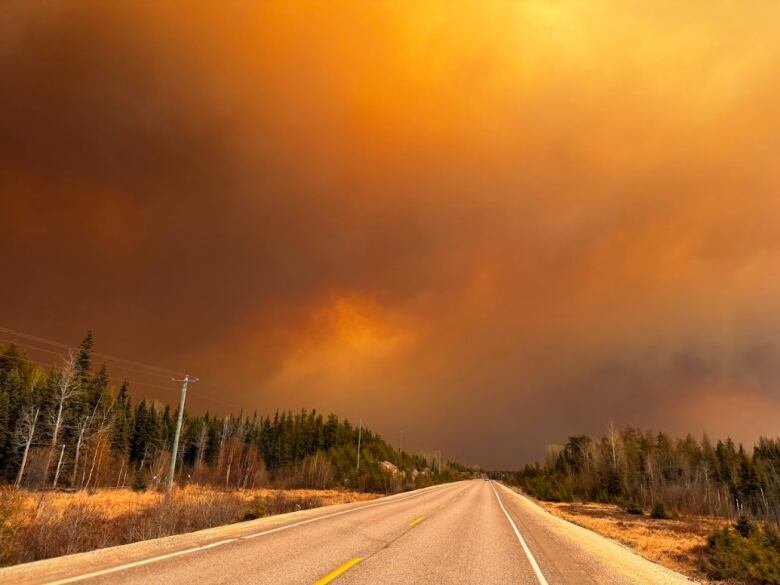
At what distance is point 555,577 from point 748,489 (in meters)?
109

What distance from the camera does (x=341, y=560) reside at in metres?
9.05

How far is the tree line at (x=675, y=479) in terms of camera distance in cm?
6869

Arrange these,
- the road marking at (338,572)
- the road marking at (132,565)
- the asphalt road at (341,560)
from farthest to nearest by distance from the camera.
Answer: the asphalt road at (341,560)
the road marking at (338,572)
the road marking at (132,565)

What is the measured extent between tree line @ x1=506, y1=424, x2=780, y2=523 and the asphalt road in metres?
49.1

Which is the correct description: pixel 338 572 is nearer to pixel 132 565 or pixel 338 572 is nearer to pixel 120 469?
pixel 132 565

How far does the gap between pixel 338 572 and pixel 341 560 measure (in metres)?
1.21

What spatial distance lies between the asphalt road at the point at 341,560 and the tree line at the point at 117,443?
26425mm

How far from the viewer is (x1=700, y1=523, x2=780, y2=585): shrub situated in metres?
12.5

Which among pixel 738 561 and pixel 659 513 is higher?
pixel 738 561

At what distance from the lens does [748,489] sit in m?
88.2

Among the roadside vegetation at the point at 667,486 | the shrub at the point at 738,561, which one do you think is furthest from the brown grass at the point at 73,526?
the roadside vegetation at the point at 667,486

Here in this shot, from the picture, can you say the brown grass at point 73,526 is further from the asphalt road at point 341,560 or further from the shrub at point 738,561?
the shrub at point 738,561

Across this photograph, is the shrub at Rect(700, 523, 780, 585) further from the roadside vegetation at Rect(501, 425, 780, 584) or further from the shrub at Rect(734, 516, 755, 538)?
the roadside vegetation at Rect(501, 425, 780, 584)

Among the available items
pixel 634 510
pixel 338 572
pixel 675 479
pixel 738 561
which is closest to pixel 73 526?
pixel 338 572
